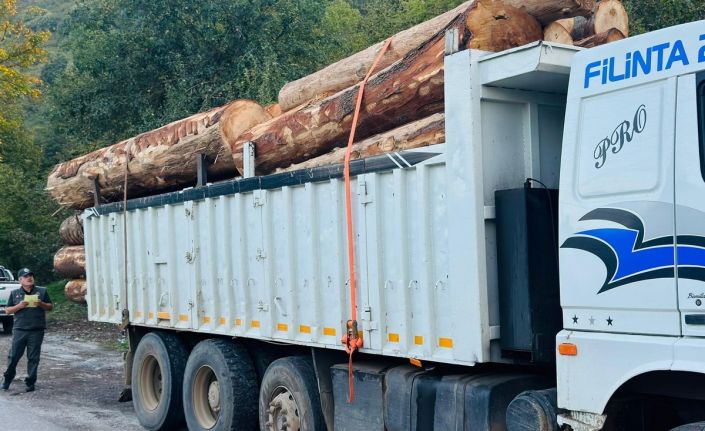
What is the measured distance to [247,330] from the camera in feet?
26.1

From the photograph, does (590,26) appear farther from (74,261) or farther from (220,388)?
(74,261)

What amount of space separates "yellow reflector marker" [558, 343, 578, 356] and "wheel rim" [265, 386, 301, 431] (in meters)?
2.94

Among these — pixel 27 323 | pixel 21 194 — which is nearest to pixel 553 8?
pixel 27 323

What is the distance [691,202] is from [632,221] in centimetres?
35

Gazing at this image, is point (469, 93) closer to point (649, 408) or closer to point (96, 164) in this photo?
point (649, 408)

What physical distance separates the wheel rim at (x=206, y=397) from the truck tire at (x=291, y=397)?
938 millimetres

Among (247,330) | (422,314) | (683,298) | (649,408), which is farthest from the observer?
(247,330)

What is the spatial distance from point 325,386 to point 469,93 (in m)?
2.79

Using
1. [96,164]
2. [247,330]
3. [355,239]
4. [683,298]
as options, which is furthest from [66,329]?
[683,298]

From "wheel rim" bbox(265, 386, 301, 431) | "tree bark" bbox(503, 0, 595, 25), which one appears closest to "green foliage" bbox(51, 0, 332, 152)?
"wheel rim" bbox(265, 386, 301, 431)

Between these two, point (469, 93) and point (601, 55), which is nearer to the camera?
point (601, 55)

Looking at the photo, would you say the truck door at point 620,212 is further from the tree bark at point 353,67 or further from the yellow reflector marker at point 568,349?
the tree bark at point 353,67

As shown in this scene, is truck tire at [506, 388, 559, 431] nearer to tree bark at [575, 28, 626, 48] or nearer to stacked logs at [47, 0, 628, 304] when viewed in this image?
stacked logs at [47, 0, 628, 304]

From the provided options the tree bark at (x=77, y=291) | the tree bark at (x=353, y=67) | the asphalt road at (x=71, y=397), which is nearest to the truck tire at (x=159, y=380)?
the asphalt road at (x=71, y=397)
